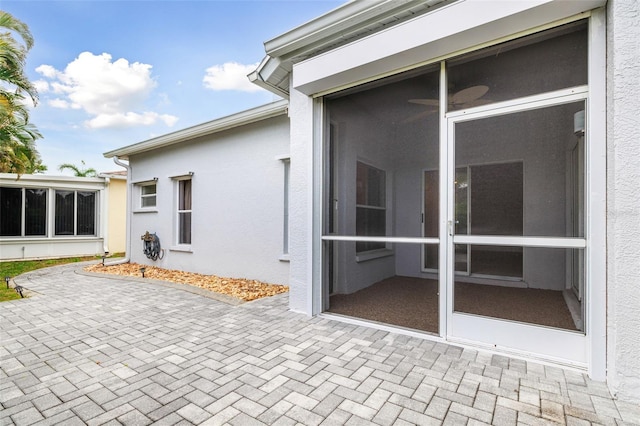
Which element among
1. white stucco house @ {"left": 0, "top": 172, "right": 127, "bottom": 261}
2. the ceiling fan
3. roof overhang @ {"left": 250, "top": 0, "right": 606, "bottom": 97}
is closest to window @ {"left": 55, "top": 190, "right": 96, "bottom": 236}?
white stucco house @ {"left": 0, "top": 172, "right": 127, "bottom": 261}

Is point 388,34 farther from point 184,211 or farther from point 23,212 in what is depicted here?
point 23,212

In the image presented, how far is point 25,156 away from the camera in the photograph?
349 inches

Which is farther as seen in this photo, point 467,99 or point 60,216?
point 60,216

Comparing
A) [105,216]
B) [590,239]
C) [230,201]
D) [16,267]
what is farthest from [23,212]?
[590,239]

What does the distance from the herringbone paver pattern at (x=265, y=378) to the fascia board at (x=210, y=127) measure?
12.4 feet

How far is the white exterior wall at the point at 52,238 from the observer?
9.59 m

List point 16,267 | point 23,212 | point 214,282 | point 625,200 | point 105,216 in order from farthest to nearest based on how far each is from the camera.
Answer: point 105,216
point 23,212
point 16,267
point 214,282
point 625,200

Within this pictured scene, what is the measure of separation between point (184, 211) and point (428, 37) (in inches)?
271

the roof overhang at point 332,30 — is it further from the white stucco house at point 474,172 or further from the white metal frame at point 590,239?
the white metal frame at point 590,239

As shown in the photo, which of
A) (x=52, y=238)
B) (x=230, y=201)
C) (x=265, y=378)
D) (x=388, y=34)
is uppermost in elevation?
(x=388, y=34)

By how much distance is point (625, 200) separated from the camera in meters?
2.12

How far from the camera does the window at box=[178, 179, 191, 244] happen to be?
7684 millimetres

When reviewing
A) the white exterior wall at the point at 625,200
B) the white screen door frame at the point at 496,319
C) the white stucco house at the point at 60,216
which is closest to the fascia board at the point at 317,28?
the white screen door frame at the point at 496,319

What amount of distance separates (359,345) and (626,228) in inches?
93.3
